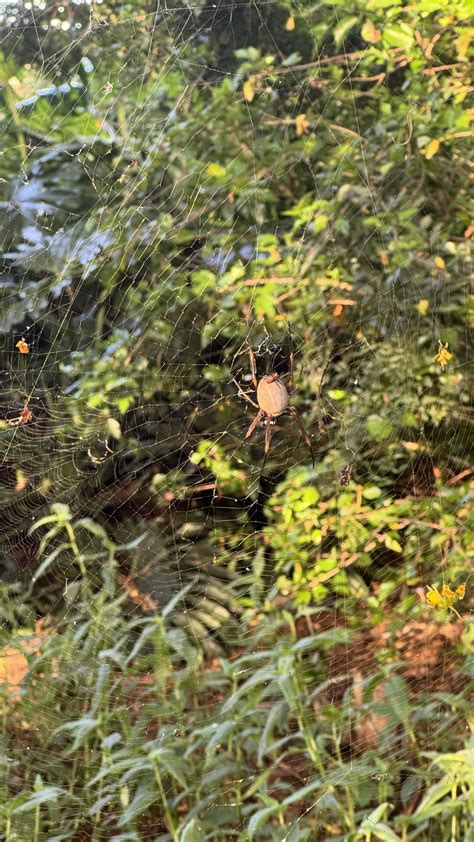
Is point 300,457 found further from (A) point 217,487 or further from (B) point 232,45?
(B) point 232,45

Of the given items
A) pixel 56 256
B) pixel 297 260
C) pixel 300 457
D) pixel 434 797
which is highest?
pixel 56 256

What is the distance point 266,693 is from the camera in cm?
102

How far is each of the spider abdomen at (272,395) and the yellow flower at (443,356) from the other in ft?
0.80

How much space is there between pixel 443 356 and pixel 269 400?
0.27 meters

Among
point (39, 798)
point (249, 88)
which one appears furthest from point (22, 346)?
point (39, 798)

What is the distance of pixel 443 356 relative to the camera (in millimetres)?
1119

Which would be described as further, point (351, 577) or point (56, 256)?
point (351, 577)

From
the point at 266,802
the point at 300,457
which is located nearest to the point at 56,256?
the point at 300,457

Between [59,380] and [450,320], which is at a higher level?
[59,380]

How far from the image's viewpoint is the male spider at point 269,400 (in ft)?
3.26

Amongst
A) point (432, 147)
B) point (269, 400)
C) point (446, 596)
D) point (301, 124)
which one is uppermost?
point (301, 124)

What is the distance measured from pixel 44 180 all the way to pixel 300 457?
1.53ft

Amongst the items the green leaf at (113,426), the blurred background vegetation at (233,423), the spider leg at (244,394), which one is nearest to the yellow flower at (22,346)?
the blurred background vegetation at (233,423)

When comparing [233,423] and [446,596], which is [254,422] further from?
[446,596]
